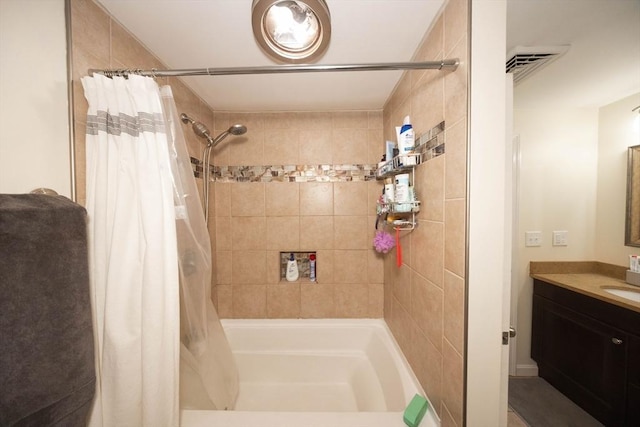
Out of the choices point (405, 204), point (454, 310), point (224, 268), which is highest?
point (405, 204)

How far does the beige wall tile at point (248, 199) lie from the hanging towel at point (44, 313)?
0.94 meters

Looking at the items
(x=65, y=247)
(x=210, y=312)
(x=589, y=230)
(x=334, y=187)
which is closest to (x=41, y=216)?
(x=65, y=247)

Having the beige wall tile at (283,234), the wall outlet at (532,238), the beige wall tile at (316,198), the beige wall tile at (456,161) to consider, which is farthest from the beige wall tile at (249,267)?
the wall outlet at (532,238)

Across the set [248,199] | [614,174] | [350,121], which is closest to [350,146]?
[350,121]

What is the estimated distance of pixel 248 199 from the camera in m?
1.53

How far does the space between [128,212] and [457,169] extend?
111 centimetres

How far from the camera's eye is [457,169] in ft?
2.20

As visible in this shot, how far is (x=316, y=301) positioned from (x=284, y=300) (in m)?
0.24

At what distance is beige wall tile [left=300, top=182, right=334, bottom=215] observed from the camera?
59.5 inches

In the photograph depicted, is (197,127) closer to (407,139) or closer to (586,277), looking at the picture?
(407,139)

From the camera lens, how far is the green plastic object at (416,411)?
2.48 feet

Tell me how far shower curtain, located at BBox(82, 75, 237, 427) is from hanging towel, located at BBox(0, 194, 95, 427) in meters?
0.09

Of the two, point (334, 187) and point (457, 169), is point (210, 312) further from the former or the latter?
point (457, 169)

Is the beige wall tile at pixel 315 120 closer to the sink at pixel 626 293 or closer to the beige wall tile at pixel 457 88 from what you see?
the beige wall tile at pixel 457 88
